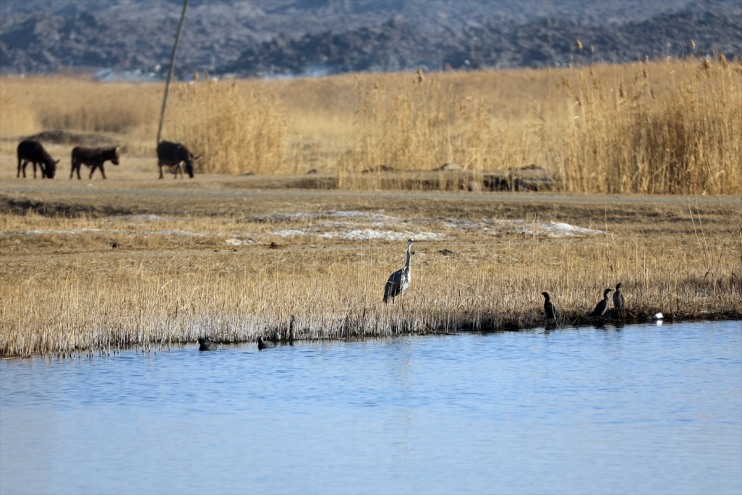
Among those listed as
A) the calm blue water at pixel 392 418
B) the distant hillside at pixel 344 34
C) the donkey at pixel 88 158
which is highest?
the distant hillside at pixel 344 34

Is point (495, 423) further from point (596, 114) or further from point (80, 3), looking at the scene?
point (80, 3)

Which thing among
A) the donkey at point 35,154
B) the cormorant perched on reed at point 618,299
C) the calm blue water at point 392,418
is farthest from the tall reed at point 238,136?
the calm blue water at point 392,418

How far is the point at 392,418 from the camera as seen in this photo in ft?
36.7

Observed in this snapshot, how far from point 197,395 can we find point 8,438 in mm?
1898

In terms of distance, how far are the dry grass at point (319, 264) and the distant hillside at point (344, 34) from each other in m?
78.7

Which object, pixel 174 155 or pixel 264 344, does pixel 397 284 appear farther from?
pixel 174 155

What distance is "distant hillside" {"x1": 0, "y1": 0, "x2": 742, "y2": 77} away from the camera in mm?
117625

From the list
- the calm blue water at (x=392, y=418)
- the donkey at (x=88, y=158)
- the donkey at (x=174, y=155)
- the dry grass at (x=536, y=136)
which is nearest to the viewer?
the calm blue water at (x=392, y=418)

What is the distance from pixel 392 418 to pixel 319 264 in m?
6.84

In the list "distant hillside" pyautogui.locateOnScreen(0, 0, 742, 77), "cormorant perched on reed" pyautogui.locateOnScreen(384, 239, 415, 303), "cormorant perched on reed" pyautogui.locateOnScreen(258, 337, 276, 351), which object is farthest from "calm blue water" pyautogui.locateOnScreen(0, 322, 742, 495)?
"distant hillside" pyautogui.locateOnScreen(0, 0, 742, 77)

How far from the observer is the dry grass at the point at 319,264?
14000 mm

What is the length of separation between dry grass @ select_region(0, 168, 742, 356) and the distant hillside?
78719 mm

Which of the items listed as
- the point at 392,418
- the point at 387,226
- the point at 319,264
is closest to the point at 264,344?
the point at 392,418

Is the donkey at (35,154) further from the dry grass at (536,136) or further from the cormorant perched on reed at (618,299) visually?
the cormorant perched on reed at (618,299)
